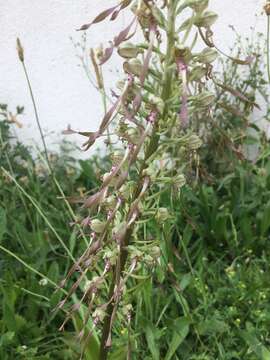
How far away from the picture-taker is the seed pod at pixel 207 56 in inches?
51.4

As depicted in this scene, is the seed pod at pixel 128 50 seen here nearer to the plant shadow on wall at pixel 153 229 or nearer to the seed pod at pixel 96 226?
the plant shadow on wall at pixel 153 229

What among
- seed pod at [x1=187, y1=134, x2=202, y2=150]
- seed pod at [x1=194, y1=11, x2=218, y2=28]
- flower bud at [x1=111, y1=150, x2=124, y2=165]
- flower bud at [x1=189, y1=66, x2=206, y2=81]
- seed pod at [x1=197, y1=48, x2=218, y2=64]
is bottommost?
flower bud at [x1=111, y1=150, x2=124, y2=165]

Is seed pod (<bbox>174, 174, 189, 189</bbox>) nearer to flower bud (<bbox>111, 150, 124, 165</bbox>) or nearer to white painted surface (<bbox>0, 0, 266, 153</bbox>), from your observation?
flower bud (<bbox>111, 150, 124, 165</bbox>)

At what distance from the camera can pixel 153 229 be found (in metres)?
2.71

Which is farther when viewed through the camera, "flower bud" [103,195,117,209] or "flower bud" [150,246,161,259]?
"flower bud" [150,246,161,259]

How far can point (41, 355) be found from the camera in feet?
7.47

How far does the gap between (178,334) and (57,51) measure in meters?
2.17

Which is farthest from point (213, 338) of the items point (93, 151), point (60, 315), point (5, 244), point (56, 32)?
point (56, 32)

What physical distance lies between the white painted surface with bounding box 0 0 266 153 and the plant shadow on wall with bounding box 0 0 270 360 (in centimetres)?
23

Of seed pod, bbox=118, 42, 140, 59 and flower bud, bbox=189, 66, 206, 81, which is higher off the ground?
seed pod, bbox=118, 42, 140, 59

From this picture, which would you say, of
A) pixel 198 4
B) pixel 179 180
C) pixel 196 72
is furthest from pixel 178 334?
pixel 198 4

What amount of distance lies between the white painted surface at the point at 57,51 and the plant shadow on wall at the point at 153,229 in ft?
0.76

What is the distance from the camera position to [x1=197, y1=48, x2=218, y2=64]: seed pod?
1.31 m

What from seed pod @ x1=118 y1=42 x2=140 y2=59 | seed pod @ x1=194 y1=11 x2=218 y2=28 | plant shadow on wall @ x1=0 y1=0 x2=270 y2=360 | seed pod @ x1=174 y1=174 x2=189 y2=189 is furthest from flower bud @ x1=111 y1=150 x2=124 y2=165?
seed pod @ x1=194 y1=11 x2=218 y2=28
